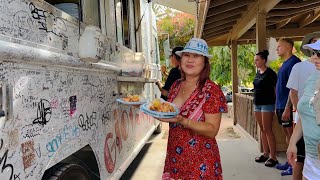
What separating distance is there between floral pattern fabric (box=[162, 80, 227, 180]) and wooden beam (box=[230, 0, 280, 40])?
11.3 ft

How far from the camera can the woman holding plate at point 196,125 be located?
2209mm

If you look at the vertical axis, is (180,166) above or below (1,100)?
below

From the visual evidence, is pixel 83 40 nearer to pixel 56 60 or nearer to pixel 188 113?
pixel 56 60

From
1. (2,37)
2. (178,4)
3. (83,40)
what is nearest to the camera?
(2,37)

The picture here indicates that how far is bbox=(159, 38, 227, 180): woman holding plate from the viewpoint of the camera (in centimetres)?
221

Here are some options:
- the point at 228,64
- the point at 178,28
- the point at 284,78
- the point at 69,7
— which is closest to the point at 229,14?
the point at 284,78

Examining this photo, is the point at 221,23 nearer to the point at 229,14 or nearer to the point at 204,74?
the point at 229,14

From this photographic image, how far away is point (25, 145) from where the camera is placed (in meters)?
1.74

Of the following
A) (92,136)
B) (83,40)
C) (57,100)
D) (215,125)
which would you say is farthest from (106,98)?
(215,125)

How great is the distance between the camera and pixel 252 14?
249 inches

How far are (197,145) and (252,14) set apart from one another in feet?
15.4

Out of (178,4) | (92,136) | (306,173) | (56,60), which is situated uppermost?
(178,4)

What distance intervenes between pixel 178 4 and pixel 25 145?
7149 mm

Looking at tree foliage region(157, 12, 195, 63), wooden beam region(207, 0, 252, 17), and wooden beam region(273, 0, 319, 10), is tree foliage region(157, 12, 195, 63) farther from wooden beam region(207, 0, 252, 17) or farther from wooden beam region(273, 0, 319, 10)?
wooden beam region(273, 0, 319, 10)
